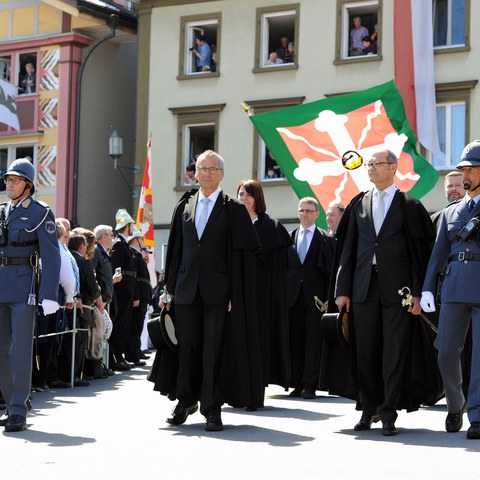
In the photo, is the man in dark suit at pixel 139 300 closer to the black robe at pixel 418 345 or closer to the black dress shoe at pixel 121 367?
the black dress shoe at pixel 121 367

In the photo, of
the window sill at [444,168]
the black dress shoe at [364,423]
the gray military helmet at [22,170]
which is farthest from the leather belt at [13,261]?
the window sill at [444,168]

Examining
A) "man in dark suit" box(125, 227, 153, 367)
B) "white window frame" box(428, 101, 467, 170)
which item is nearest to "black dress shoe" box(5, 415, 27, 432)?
"man in dark suit" box(125, 227, 153, 367)

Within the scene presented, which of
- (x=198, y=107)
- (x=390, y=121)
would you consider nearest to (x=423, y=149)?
(x=198, y=107)

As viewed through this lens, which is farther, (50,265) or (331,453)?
(50,265)

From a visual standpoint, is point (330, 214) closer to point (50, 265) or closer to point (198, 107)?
point (50, 265)

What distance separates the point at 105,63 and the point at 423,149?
11.5 meters

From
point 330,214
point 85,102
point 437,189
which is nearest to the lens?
point 330,214

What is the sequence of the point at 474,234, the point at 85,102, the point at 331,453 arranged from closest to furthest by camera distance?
the point at 331,453
the point at 474,234
the point at 85,102

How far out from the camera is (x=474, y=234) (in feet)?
30.4

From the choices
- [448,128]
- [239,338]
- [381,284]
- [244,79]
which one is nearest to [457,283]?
[381,284]

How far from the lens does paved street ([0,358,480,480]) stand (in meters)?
7.34

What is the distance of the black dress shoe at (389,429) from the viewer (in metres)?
9.25

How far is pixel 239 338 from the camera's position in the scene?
9.84 meters

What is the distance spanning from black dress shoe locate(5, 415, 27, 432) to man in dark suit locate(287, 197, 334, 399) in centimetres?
444
